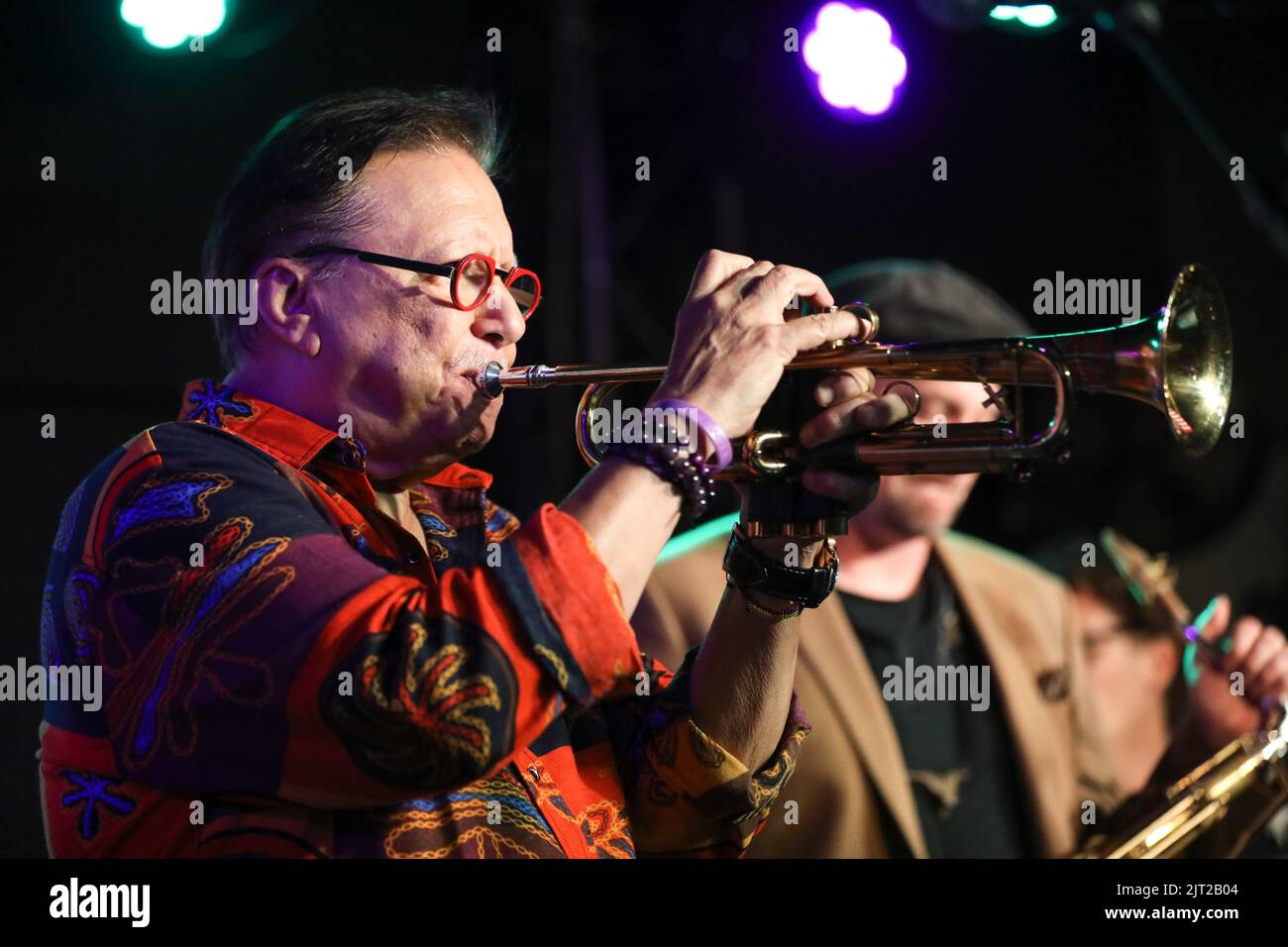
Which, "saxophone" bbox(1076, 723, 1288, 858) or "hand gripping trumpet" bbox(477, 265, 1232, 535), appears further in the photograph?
"saxophone" bbox(1076, 723, 1288, 858)

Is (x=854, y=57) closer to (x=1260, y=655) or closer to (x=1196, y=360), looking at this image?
(x=1260, y=655)

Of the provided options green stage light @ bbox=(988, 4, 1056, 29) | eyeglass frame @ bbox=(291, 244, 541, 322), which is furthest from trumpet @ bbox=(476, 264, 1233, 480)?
green stage light @ bbox=(988, 4, 1056, 29)

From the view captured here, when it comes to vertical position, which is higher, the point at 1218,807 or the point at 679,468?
the point at 679,468

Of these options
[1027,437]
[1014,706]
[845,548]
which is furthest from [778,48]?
[1027,437]

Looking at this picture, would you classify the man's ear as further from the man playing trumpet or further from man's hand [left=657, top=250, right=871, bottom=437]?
man's hand [left=657, top=250, right=871, bottom=437]

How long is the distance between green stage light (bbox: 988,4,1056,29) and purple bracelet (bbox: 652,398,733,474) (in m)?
1.68

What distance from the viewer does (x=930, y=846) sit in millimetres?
3260

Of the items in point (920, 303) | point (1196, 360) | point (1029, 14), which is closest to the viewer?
point (1196, 360)

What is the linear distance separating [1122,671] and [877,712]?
134cm

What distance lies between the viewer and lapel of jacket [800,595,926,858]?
3.17 meters

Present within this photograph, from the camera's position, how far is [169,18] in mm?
3197

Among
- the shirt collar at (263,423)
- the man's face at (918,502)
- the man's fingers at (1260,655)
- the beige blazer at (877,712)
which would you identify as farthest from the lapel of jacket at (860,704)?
the shirt collar at (263,423)

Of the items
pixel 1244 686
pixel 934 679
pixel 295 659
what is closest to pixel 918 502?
pixel 934 679
